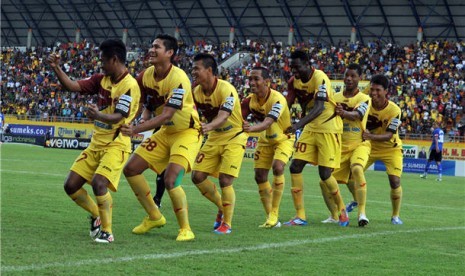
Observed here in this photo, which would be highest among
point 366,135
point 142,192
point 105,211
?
point 366,135

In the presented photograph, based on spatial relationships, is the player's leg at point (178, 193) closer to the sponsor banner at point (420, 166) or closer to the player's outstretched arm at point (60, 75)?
the player's outstretched arm at point (60, 75)

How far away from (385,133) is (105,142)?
602 cm

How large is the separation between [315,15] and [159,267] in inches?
2196

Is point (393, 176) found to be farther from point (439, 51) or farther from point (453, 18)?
point (453, 18)

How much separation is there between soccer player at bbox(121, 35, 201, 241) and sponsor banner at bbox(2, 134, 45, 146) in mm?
39165

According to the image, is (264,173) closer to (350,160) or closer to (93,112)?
(350,160)

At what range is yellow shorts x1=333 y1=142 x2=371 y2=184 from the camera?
45.6ft

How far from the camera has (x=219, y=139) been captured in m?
11.7

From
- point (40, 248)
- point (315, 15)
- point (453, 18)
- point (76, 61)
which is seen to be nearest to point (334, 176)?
point (40, 248)

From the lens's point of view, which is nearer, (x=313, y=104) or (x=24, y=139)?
(x=313, y=104)

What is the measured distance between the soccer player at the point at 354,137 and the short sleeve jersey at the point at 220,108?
→ 2.05 m

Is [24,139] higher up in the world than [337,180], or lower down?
higher up

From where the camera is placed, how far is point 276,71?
184 feet

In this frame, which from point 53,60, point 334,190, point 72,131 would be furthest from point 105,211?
point 72,131
